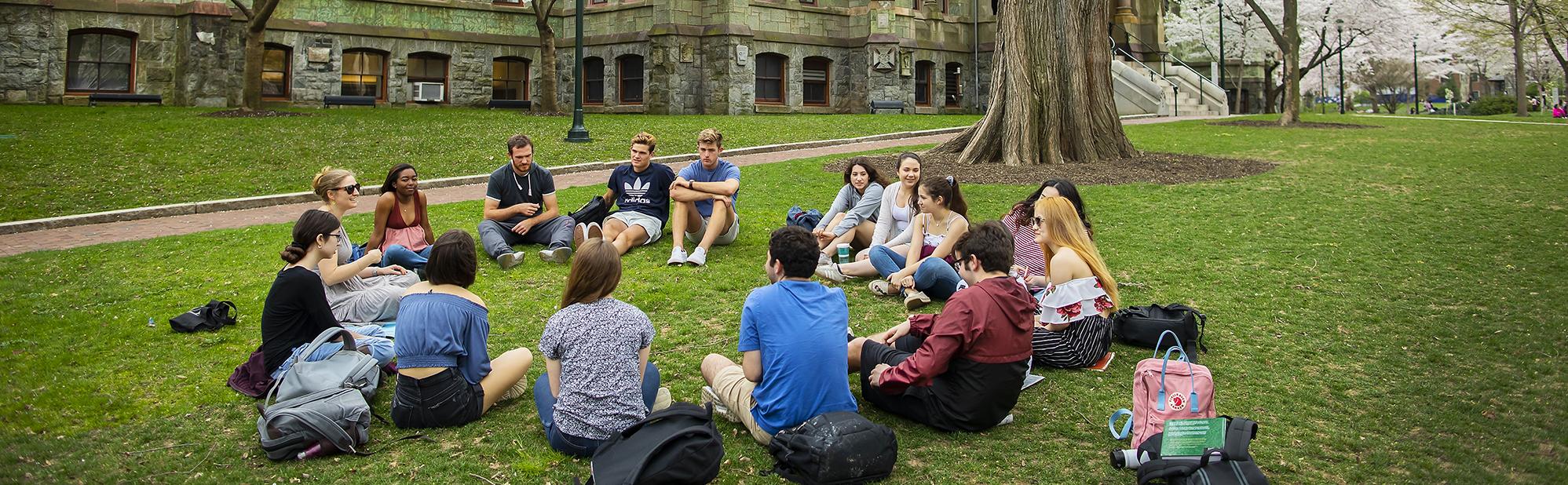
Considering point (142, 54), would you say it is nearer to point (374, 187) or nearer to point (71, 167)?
point (71, 167)

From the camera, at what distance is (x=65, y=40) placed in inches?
929

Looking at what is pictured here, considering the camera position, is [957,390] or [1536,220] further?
[1536,220]

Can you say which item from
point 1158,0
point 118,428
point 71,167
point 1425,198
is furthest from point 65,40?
point 1158,0

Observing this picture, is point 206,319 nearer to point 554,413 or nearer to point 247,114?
point 554,413

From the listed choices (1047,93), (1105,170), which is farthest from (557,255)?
(1047,93)

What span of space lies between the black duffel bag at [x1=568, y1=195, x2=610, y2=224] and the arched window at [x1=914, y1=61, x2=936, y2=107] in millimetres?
22245

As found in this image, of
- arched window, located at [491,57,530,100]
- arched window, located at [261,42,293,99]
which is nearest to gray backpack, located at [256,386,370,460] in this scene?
arched window, located at [261,42,293,99]

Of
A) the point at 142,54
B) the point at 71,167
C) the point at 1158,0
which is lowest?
the point at 71,167

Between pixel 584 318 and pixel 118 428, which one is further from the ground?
pixel 584 318

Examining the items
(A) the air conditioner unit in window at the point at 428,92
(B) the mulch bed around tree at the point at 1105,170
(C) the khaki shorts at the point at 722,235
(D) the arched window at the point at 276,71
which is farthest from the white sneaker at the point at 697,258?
(D) the arched window at the point at 276,71

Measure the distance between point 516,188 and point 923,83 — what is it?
2298 cm

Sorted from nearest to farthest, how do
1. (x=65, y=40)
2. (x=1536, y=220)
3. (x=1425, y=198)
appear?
(x=1536, y=220) < (x=1425, y=198) < (x=65, y=40)

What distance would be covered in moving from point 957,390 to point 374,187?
1145 centimetres

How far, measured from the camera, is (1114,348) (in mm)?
6840
